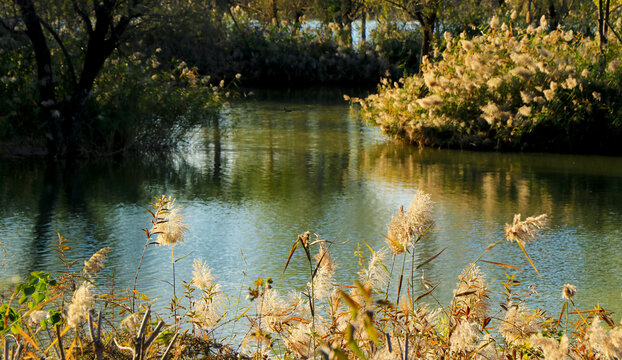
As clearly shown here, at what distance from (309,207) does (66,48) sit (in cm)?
626

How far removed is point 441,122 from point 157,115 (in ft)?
17.3

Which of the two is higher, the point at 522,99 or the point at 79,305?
the point at 522,99

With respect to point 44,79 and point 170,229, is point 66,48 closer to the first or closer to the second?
point 44,79

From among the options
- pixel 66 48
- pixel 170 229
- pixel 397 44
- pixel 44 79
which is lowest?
pixel 170 229

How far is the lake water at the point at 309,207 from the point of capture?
7.86 meters

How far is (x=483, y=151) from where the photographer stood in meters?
16.0

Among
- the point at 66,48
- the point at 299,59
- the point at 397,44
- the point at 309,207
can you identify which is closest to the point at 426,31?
the point at 299,59

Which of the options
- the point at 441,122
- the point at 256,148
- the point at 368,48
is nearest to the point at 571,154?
the point at 441,122

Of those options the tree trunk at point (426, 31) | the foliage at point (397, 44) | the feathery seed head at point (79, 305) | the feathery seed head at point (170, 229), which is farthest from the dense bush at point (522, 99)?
the foliage at point (397, 44)

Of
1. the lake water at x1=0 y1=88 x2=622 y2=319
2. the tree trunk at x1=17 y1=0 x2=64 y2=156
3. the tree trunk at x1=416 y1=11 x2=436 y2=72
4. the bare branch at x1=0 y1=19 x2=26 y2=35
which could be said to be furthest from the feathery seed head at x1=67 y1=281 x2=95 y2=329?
the tree trunk at x1=416 y1=11 x2=436 y2=72

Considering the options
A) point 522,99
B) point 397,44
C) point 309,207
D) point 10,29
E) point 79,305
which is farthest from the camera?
point 397,44

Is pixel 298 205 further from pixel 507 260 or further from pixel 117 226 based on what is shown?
pixel 507 260

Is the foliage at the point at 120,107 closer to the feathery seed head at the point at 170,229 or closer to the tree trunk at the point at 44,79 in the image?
the tree trunk at the point at 44,79

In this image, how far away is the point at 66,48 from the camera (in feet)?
48.1
